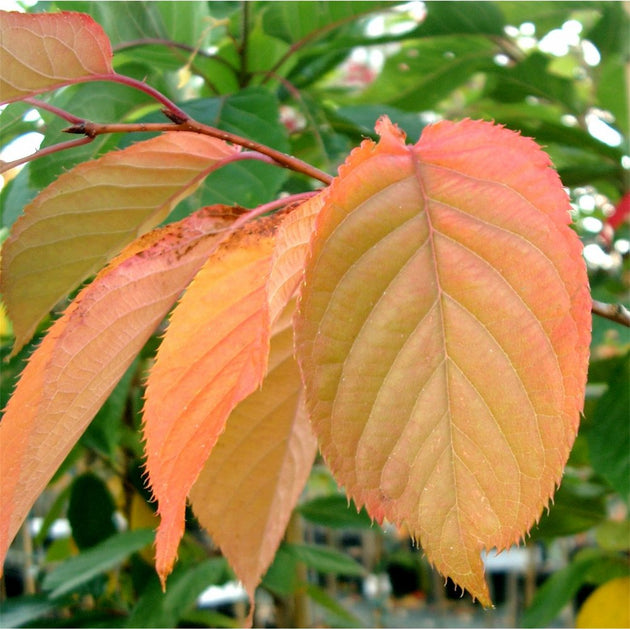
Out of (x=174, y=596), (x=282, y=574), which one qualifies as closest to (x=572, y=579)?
(x=282, y=574)

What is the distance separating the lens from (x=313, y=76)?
85 cm

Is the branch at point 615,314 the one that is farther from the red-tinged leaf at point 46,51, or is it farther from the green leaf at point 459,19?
the green leaf at point 459,19

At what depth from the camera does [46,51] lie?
0.28m

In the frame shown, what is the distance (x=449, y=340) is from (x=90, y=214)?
0.18 m

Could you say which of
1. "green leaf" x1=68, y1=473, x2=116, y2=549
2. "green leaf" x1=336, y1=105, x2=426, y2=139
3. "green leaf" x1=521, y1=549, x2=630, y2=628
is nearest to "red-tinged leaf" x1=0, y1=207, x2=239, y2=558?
"green leaf" x1=336, y1=105, x2=426, y2=139

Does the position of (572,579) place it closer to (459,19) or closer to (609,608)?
(609,608)

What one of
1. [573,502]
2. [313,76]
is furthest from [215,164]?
[573,502]

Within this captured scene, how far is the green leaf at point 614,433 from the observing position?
0.64m

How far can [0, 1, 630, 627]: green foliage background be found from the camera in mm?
536

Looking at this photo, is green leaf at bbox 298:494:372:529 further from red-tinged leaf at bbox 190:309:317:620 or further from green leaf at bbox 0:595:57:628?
red-tinged leaf at bbox 190:309:317:620

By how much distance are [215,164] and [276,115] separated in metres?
0.26

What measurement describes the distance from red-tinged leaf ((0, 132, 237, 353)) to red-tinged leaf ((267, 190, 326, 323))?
0.08 metres

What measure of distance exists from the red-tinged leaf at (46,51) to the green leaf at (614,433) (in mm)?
547

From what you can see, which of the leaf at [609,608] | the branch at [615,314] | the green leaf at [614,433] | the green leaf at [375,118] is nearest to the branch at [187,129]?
the branch at [615,314]
